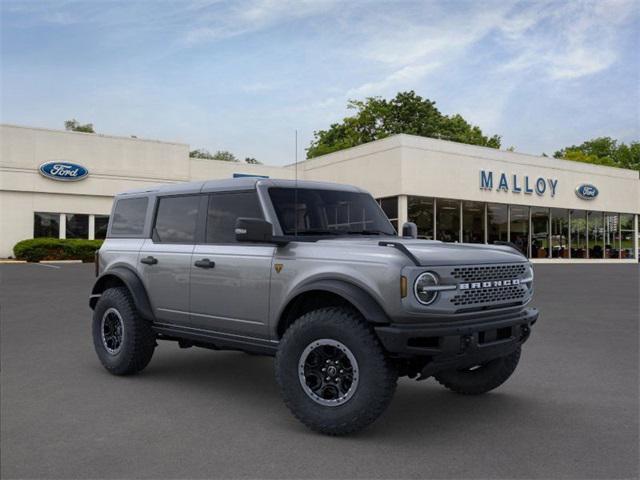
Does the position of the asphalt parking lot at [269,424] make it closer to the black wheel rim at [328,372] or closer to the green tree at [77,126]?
the black wheel rim at [328,372]

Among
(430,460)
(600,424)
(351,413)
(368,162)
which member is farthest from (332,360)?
(368,162)

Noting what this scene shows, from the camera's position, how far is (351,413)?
4371mm

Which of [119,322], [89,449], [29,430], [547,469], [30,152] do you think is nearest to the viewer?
[547,469]

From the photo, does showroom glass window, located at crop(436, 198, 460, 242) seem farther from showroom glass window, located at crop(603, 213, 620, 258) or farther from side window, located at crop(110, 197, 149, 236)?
side window, located at crop(110, 197, 149, 236)

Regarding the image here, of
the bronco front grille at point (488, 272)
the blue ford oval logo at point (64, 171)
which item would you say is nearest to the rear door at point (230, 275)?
the bronco front grille at point (488, 272)

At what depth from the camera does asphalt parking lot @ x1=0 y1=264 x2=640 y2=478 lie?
384cm

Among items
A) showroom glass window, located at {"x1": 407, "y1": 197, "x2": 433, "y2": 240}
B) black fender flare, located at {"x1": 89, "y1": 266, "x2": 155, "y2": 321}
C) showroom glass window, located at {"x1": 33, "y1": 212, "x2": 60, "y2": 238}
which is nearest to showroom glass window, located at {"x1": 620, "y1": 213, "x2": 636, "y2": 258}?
showroom glass window, located at {"x1": 407, "y1": 197, "x2": 433, "y2": 240}

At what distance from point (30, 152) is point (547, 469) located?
1483 inches

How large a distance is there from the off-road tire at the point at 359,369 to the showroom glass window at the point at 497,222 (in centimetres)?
3674

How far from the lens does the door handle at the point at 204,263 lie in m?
5.62

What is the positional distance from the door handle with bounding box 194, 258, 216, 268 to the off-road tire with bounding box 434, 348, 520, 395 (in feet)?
7.46

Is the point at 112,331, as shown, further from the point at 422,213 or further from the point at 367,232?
the point at 422,213

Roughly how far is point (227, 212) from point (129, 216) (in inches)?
66.5

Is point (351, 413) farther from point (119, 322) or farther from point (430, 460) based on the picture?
point (119, 322)
